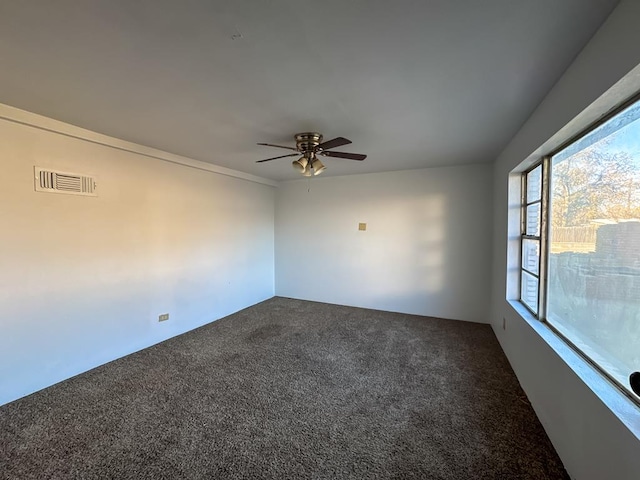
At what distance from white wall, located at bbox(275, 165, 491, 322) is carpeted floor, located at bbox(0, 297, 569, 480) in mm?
1158

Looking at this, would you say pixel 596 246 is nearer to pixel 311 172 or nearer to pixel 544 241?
pixel 544 241

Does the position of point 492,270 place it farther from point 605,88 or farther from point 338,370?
point 605,88

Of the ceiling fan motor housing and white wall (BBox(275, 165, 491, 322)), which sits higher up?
the ceiling fan motor housing

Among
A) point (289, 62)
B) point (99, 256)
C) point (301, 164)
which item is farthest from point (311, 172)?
point (99, 256)

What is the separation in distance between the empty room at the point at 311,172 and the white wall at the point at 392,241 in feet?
0.21

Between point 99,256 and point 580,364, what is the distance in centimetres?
414

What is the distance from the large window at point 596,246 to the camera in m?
1.31

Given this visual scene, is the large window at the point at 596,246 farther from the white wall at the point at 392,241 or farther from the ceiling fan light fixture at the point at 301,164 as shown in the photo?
the ceiling fan light fixture at the point at 301,164

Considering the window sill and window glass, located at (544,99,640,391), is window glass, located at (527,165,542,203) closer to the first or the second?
window glass, located at (544,99,640,391)

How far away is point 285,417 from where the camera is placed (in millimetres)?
2133

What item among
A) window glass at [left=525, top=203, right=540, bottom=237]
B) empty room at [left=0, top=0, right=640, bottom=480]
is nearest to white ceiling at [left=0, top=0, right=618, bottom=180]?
empty room at [left=0, top=0, right=640, bottom=480]

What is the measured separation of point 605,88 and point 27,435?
13.2 ft

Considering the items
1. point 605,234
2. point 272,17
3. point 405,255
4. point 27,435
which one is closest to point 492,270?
point 405,255

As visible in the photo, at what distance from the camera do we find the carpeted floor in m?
1.70
